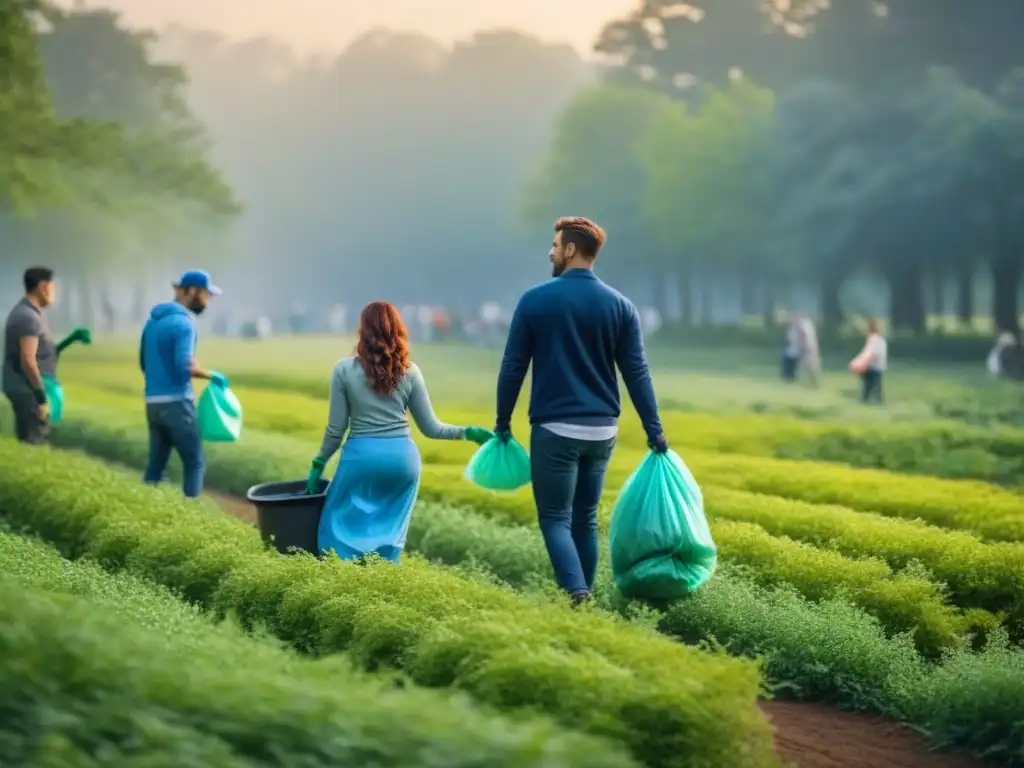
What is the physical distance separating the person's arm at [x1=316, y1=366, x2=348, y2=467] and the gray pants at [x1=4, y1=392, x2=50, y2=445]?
5853mm

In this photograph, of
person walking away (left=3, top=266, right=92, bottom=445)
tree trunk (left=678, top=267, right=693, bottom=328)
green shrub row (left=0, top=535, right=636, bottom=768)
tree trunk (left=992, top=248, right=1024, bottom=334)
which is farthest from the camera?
tree trunk (left=678, top=267, right=693, bottom=328)

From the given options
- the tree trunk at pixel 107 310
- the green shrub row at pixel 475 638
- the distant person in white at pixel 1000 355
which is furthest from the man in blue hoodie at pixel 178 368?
the tree trunk at pixel 107 310

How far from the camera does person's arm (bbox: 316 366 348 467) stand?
308 inches

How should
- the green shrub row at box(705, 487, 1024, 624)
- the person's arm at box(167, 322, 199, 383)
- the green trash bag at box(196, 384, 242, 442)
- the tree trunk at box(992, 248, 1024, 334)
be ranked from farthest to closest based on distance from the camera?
the tree trunk at box(992, 248, 1024, 334) < the green trash bag at box(196, 384, 242, 442) < the person's arm at box(167, 322, 199, 383) < the green shrub row at box(705, 487, 1024, 624)

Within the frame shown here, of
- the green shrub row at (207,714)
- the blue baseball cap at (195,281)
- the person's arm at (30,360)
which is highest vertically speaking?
the blue baseball cap at (195,281)

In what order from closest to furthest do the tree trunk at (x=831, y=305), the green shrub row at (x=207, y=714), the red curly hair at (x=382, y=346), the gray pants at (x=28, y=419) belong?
the green shrub row at (x=207, y=714) < the red curly hair at (x=382, y=346) < the gray pants at (x=28, y=419) < the tree trunk at (x=831, y=305)

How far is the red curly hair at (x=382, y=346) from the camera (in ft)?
25.2

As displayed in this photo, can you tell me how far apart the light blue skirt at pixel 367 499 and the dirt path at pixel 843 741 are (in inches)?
92.8

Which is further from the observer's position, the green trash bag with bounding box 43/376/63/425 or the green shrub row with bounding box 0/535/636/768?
the green trash bag with bounding box 43/376/63/425

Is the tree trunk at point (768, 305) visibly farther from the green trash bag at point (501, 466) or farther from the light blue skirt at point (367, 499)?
the light blue skirt at point (367, 499)

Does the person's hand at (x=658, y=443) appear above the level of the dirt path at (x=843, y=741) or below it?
above

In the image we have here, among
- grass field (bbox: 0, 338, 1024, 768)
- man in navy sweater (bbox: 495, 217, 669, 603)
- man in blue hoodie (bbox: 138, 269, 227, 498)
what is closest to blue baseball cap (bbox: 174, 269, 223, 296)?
man in blue hoodie (bbox: 138, 269, 227, 498)

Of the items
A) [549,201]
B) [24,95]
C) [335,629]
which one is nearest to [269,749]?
[335,629]

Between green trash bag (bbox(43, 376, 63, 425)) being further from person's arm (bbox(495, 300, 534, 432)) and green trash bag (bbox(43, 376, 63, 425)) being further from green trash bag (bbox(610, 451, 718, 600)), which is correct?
green trash bag (bbox(610, 451, 718, 600))
